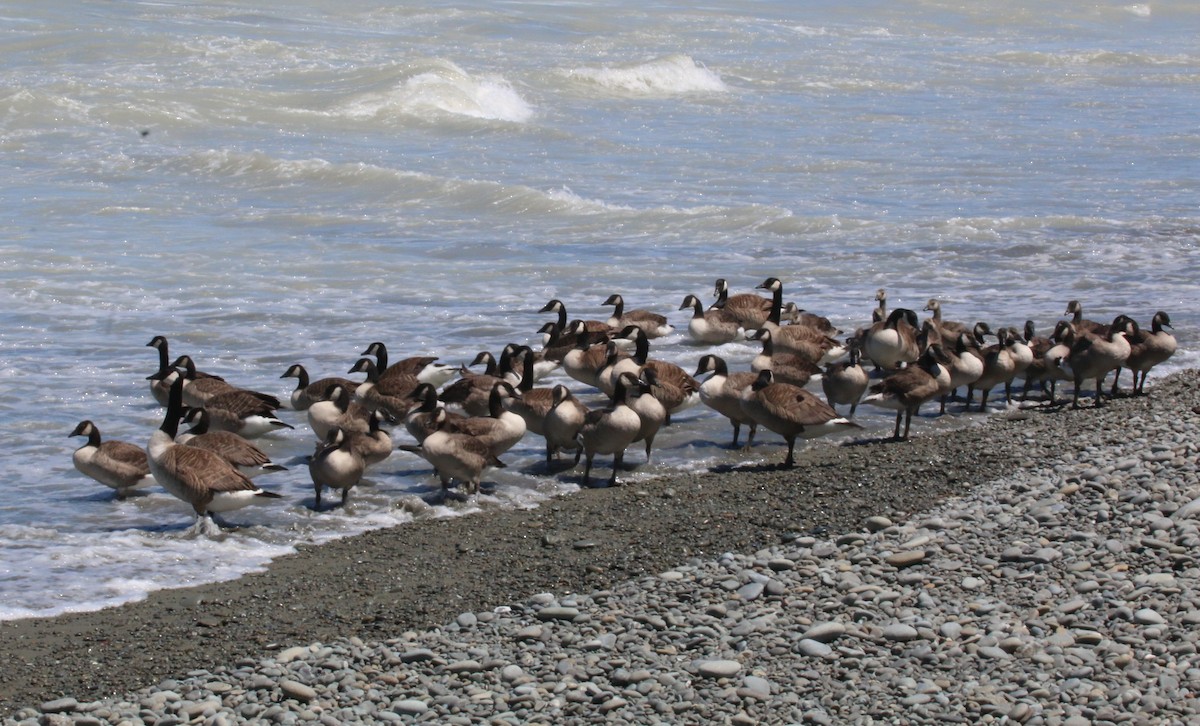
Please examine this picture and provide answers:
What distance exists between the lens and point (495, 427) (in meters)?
11.0

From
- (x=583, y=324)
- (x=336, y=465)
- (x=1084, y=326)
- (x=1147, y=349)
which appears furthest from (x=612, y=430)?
(x=1084, y=326)

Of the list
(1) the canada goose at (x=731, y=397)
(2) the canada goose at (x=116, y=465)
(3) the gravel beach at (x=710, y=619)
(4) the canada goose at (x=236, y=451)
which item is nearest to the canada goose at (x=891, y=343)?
(1) the canada goose at (x=731, y=397)

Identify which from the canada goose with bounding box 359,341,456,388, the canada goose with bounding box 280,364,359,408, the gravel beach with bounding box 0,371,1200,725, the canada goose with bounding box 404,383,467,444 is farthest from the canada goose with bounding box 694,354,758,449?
the canada goose with bounding box 280,364,359,408

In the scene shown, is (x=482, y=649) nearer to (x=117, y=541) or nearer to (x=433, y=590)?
(x=433, y=590)

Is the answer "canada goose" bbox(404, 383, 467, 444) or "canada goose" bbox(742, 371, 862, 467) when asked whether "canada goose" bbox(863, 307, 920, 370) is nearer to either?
"canada goose" bbox(742, 371, 862, 467)

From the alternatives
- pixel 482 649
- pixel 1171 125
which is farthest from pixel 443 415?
pixel 1171 125

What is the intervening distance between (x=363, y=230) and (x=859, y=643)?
17.0 metres

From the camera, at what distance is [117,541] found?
955 cm

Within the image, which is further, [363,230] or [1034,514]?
[363,230]

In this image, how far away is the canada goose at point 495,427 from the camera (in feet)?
35.7

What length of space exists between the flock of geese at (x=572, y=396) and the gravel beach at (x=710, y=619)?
837mm

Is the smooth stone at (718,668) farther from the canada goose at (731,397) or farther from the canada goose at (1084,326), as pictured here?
the canada goose at (1084,326)

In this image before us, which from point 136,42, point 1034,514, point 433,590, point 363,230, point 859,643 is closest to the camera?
point 859,643

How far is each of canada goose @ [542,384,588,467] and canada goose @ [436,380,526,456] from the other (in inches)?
8.6
